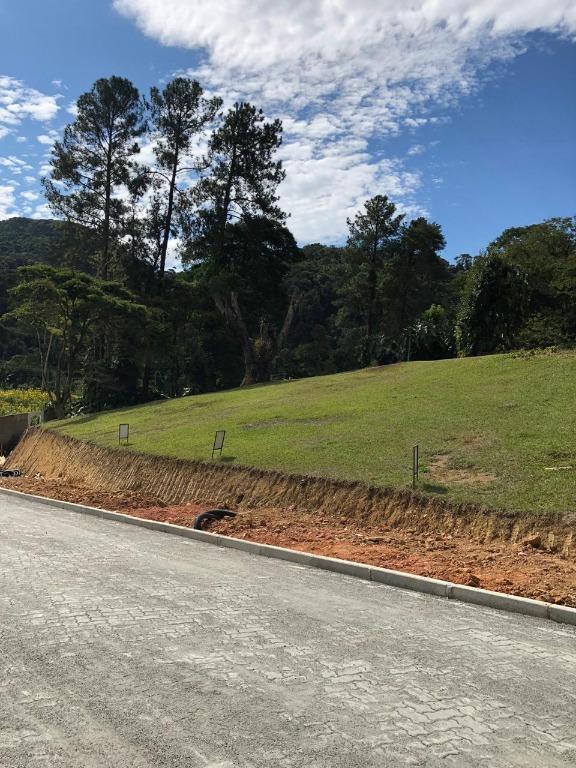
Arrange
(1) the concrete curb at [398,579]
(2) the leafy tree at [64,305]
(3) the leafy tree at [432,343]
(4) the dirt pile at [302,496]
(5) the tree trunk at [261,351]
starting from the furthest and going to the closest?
(5) the tree trunk at [261,351] < (2) the leafy tree at [64,305] < (3) the leafy tree at [432,343] < (4) the dirt pile at [302,496] < (1) the concrete curb at [398,579]

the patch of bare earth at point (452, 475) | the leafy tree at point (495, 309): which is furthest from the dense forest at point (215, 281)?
the patch of bare earth at point (452, 475)

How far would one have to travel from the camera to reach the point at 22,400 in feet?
180

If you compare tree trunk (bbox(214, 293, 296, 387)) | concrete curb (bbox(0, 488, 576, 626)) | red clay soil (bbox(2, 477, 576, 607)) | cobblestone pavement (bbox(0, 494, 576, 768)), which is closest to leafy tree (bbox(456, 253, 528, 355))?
tree trunk (bbox(214, 293, 296, 387))

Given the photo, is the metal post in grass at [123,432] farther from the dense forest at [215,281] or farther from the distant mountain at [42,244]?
the distant mountain at [42,244]

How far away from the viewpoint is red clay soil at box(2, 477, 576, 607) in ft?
24.6

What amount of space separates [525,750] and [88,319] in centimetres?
3686

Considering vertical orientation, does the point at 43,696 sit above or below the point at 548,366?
below

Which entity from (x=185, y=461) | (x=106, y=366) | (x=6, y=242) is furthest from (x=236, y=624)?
(x=6, y=242)

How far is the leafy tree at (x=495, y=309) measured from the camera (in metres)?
29.5

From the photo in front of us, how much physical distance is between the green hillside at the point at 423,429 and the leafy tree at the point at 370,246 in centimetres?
2629

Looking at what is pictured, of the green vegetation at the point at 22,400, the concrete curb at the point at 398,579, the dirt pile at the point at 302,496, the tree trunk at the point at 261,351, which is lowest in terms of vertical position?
the concrete curb at the point at 398,579

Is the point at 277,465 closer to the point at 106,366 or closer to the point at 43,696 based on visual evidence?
the point at 43,696

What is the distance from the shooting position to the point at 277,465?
14.7 meters

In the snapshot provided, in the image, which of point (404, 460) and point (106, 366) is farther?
point (106, 366)
